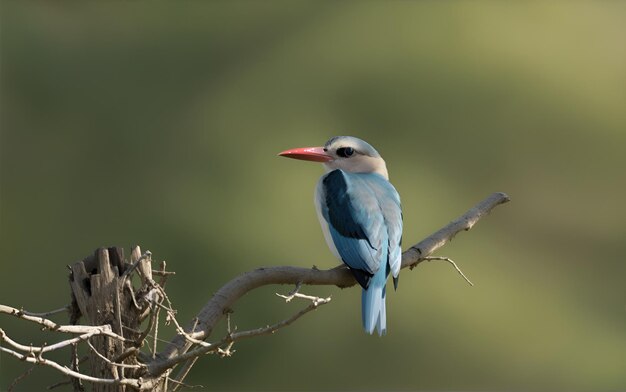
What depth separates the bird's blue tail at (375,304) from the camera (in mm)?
2234

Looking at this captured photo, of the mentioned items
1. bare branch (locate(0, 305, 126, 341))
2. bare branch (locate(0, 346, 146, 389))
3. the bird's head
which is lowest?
bare branch (locate(0, 346, 146, 389))

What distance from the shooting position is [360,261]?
2283mm

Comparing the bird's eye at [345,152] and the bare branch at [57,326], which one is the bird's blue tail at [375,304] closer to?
the bird's eye at [345,152]

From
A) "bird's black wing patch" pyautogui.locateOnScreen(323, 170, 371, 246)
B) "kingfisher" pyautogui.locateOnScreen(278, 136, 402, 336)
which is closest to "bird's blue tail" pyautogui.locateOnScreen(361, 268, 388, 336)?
"kingfisher" pyautogui.locateOnScreen(278, 136, 402, 336)

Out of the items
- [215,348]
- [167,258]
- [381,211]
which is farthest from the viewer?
[167,258]

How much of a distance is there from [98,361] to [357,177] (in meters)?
1.04

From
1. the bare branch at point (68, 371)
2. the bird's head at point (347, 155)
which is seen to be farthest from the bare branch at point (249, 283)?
the bird's head at point (347, 155)

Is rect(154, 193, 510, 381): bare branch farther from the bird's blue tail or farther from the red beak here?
the red beak

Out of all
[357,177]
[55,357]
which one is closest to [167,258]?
[55,357]

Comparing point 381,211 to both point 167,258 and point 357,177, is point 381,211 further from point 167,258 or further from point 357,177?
point 167,258

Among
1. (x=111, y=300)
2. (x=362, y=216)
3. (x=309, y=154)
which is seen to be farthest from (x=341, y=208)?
(x=111, y=300)

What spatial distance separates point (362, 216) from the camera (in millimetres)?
2383

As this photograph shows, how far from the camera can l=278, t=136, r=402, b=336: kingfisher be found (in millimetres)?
2273

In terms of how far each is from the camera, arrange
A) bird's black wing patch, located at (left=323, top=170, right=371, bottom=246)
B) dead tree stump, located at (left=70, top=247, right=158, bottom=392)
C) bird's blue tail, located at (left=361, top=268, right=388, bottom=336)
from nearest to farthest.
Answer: dead tree stump, located at (left=70, top=247, right=158, bottom=392) < bird's blue tail, located at (left=361, top=268, right=388, bottom=336) < bird's black wing patch, located at (left=323, top=170, right=371, bottom=246)
